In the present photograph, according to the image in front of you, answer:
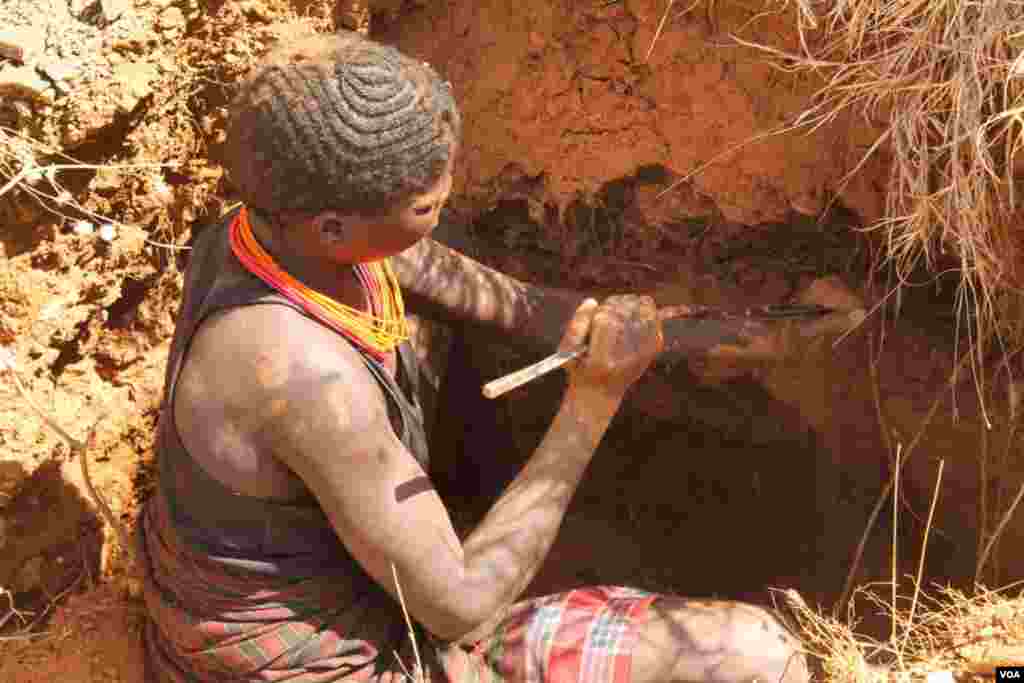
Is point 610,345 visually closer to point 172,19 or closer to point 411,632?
point 411,632

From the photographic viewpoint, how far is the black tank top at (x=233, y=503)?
6.34 feet

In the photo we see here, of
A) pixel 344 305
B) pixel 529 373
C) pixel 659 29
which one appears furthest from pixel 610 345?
pixel 659 29

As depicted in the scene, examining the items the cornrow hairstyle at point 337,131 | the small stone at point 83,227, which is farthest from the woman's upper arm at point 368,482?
the small stone at point 83,227

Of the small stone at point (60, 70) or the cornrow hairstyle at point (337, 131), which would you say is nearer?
the cornrow hairstyle at point (337, 131)

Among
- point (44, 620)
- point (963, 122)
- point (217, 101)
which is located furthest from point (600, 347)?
point (44, 620)

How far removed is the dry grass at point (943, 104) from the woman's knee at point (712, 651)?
0.75m

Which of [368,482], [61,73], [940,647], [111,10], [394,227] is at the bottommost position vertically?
[940,647]

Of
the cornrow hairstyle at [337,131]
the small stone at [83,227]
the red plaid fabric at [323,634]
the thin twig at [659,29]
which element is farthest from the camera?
the thin twig at [659,29]

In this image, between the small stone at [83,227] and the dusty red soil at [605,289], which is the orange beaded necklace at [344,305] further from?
the dusty red soil at [605,289]

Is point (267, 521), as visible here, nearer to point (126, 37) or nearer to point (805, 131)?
point (126, 37)

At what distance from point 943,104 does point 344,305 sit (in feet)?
3.82

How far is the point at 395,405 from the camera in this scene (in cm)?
205

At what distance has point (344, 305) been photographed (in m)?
2.00

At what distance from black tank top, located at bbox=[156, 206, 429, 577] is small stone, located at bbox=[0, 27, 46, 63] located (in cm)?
61
